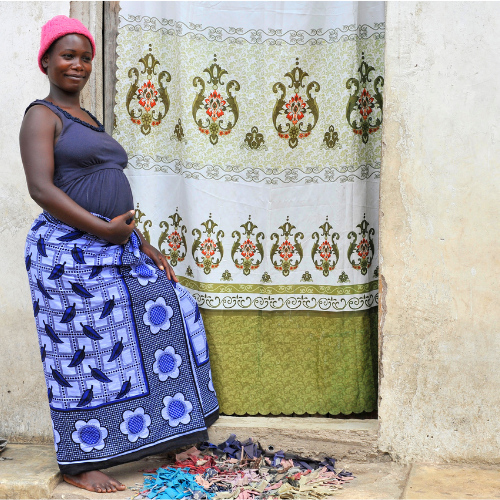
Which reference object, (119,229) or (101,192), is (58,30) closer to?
(101,192)

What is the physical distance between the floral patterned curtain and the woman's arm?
79 centimetres

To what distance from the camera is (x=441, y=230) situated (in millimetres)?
3000

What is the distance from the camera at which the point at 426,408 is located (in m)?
3.07

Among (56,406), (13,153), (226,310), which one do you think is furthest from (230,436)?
(13,153)

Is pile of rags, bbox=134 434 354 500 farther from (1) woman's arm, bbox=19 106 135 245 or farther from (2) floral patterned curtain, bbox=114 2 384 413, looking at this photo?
(1) woman's arm, bbox=19 106 135 245

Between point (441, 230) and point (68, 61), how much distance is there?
197 centimetres

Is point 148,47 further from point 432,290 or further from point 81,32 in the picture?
point 432,290

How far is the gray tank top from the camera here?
2707 mm

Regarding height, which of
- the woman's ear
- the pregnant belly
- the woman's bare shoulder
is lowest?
the pregnant belly

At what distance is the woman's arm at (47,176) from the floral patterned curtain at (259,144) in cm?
79

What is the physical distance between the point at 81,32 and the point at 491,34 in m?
1.97

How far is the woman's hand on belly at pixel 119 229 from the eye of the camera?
270 centimetres

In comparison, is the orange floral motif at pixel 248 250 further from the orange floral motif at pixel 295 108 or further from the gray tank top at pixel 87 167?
the gray tank top at pixel 87 167

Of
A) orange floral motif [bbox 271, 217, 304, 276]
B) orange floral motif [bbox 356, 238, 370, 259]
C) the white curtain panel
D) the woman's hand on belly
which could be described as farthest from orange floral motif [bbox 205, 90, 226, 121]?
orange floral motif [bbox 356, 238, 370, 259]
